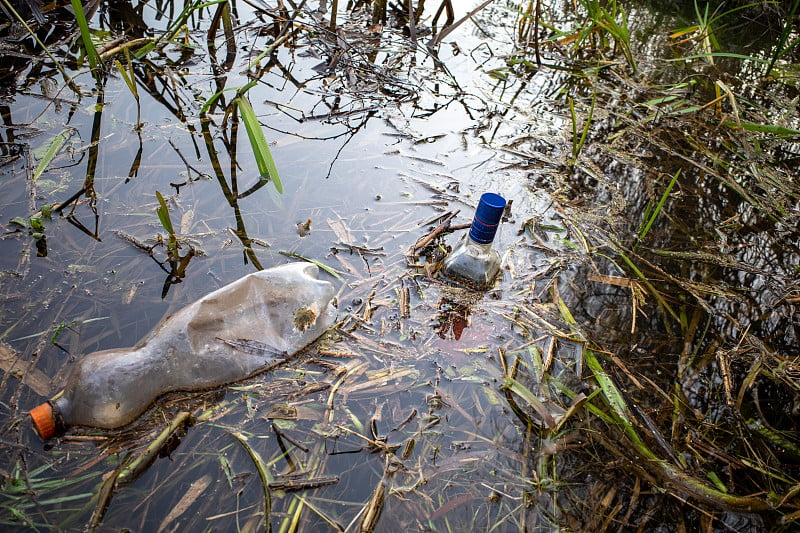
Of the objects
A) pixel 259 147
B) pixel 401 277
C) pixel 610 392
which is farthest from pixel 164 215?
pixel 610 392

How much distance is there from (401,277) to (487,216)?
1.38 ft

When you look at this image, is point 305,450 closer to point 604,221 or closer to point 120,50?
point 604,221

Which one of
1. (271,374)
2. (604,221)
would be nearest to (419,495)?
(271,374)

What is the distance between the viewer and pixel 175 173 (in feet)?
7.25

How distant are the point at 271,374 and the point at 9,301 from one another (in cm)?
88

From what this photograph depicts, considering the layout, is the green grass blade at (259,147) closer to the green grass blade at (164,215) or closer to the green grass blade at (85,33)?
the green grass blade at (164,215)

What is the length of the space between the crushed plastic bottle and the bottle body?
498 mm

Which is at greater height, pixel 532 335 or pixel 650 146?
pixel 650 146

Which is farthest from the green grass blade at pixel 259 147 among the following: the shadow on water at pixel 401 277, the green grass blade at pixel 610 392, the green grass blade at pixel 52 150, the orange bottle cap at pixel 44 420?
the green grass blade at pixel 610 392

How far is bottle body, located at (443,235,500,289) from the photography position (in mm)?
1932

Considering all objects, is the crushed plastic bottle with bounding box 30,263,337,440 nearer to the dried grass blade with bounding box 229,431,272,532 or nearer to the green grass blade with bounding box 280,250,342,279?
the green grass blade with bounding box 280,250,342,279

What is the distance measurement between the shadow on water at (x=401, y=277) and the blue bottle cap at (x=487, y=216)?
0.25 metres

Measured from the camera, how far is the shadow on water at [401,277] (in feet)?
4.40

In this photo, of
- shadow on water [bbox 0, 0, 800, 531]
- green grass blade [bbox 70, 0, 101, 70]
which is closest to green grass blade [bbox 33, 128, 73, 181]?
shadow on water [bbox 0, 0, 800, 531]
